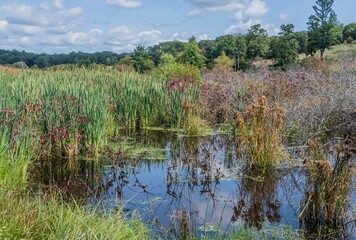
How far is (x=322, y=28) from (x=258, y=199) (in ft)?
151

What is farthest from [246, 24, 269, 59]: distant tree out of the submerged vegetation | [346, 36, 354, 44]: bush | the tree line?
the submerged vegetation

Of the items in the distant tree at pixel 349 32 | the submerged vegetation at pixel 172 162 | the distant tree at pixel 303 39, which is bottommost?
the submerged vegetation at pixel 172 162

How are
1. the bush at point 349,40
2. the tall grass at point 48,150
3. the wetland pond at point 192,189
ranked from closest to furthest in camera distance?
the tall grass at point 48,150 < the wetland pond at point 192,189 < the bush at point 349,40

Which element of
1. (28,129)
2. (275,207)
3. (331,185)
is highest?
(28,129)

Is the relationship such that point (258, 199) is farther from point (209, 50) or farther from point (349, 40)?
point (349, 40)

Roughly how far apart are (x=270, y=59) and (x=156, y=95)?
32546 mm

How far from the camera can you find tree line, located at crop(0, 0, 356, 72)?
119 feet

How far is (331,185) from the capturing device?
452 cm

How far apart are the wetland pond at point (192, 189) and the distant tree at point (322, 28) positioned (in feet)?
132

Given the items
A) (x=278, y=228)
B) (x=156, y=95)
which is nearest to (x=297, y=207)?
(x=278, y=228)

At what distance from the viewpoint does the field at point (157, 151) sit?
4.09 metres

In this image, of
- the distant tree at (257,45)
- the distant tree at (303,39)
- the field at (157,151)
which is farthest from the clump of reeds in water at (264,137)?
the distant tree at (303,39)

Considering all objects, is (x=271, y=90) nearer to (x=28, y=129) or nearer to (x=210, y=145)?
(x=210, y=145)

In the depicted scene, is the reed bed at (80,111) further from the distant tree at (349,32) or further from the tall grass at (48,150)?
the distant tree at (349,32)
